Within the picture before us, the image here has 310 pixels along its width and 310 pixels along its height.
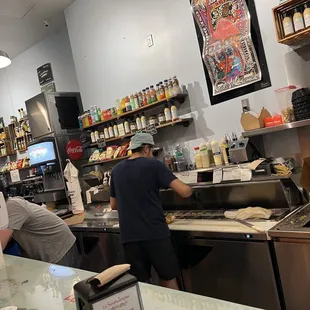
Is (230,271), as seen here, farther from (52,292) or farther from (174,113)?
(174,113)

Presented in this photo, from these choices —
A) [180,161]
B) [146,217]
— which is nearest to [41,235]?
[146,217]

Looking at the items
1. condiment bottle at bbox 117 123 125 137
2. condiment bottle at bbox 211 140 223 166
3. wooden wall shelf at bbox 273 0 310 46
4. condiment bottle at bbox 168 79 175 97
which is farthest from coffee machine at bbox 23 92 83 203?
wooden wall shelf at bbox 273 0 310 46

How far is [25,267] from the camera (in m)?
2.32

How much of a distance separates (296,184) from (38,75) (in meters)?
4.99

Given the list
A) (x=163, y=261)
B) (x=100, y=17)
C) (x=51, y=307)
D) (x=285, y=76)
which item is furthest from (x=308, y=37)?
(x=100, y=17)

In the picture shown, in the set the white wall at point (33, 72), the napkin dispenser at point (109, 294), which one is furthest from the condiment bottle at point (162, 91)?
the napkin dispenser at point (109, 294)

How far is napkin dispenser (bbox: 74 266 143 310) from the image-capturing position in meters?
1.05

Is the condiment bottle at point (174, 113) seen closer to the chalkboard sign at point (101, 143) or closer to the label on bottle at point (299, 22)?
the chalkboard sign at point (101, 143)

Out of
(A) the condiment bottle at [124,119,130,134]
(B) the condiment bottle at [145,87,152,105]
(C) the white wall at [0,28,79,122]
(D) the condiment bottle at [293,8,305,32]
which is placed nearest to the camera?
(D) the condiment bottle at [293,8,305,32]

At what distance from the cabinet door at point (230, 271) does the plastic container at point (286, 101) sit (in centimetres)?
105

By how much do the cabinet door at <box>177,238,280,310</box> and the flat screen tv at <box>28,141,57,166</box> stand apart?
106 inches

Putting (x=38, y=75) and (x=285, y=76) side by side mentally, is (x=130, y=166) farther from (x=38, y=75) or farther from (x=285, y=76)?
(x=38, y=75)

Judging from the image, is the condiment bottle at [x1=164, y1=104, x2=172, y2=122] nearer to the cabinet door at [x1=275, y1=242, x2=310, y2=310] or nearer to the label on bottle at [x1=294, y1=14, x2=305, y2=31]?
the label on bottle at [x1=294, y1=14, x2=305, y2=31]

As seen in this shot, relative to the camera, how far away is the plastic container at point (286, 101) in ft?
8.98
